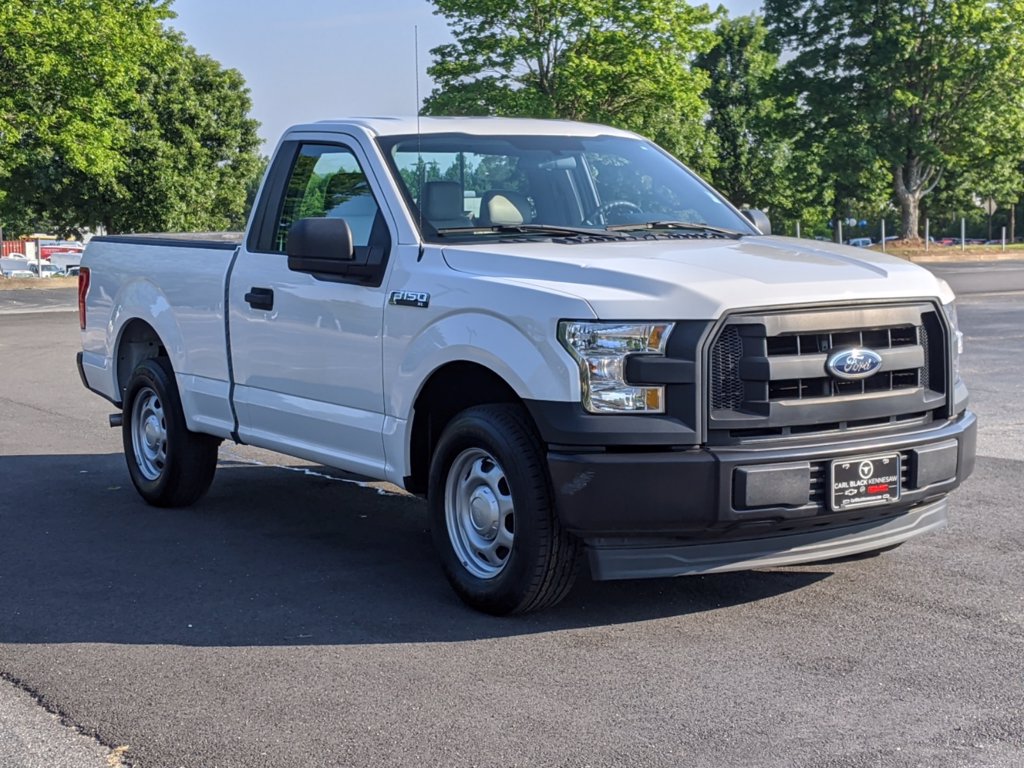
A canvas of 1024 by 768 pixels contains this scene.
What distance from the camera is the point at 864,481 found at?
5.21 metres

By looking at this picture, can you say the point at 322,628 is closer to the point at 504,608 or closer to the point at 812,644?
the point at 504,608

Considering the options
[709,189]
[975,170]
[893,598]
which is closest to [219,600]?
[893,598]

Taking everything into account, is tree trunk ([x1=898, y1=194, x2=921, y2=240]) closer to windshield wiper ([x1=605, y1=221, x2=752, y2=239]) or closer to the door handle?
windshield wiper ([x1=605, y1=221, x2=752, y2=239])

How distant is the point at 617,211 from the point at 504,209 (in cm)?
59

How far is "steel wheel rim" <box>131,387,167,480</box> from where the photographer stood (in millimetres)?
8039

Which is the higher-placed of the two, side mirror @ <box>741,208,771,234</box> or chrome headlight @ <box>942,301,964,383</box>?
side mirror @ <box>741,208,771,234</box>

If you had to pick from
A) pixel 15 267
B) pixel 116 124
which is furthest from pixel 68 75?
pixel 15 267

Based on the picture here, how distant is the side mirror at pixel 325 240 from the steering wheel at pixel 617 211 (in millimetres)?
1213

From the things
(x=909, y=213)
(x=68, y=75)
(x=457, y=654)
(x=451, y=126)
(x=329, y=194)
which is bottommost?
(x=457, y=654)

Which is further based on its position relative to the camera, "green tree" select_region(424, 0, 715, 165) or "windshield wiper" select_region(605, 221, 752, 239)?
"green tree" select_region(424, 0, 715, 165)

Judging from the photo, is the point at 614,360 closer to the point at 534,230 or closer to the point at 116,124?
the point at 534,230

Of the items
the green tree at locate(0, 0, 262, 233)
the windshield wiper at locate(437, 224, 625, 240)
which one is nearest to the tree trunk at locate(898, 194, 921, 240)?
the green tree at locate(0, 0, 262, 233)

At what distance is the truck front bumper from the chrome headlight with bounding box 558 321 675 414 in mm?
182

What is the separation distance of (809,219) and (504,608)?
75658mm
